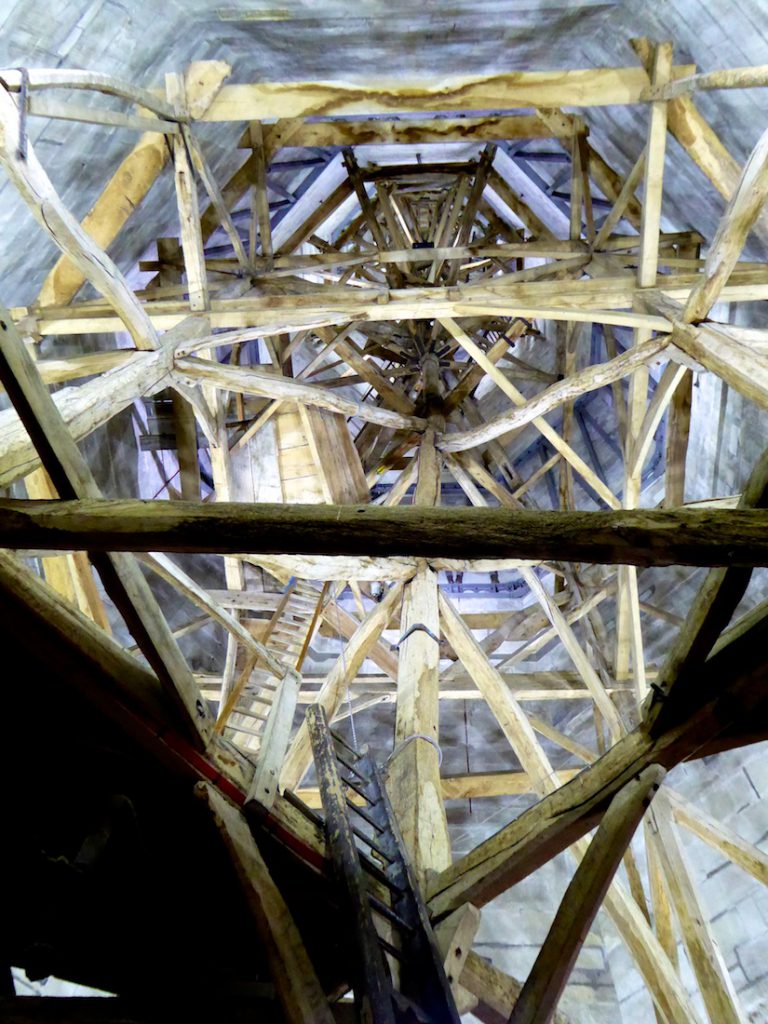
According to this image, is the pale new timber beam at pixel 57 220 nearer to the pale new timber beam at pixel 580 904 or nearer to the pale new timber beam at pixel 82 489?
the pale new timber beam at pixel 82 489

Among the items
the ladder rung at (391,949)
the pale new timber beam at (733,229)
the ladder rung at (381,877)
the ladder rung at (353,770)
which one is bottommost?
the ladder rung at (391,949)

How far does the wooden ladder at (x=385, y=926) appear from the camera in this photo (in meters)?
2.04

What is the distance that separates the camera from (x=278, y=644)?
328 inches

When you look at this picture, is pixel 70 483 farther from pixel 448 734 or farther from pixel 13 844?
pixel 448 734

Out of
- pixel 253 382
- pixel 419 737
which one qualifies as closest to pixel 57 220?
pixel 253 382

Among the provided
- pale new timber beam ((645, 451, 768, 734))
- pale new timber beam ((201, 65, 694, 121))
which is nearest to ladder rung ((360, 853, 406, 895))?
pale new timber beam ((645, 451, 768, 734))

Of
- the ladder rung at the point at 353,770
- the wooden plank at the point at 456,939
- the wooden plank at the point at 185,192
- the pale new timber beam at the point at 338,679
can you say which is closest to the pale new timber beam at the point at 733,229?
the pale new timber beam at the point at 338,679

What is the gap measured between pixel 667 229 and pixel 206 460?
25.1ft

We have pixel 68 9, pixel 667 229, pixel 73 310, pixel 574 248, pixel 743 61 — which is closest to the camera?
pixel 68 9

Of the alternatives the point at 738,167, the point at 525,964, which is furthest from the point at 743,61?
the point at 525,964

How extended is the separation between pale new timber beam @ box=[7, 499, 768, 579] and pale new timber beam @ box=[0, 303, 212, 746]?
201 mm

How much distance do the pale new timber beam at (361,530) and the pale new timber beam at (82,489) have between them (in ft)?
0.66

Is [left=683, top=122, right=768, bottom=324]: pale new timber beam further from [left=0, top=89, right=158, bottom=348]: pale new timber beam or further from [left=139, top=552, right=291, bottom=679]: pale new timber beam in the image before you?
[left=0, top=89, right=158, bottom=348]: pale new timber beam

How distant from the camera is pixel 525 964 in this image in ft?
27.9
